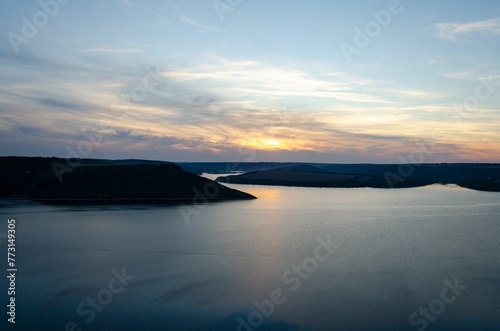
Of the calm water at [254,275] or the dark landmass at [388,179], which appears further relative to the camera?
the dark landmass at [388,179]

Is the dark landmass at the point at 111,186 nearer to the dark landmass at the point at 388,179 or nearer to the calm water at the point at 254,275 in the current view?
the calm water at the point at 254,275

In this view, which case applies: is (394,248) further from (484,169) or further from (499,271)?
(484,169)

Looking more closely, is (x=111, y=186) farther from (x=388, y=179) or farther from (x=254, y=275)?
(x=388, y=179)

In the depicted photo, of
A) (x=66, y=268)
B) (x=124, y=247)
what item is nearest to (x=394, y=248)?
(x=124, y=247)

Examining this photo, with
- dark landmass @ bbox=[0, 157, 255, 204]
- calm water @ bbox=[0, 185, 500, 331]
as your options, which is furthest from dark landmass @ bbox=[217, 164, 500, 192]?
calm water @ bbox=[0, 185, 500, 331]

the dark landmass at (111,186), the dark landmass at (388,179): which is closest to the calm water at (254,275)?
the dark landmass at (111,186)

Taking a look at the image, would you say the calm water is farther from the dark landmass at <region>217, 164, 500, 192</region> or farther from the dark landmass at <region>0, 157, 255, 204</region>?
the dark landmass at <region>217, 164, 500, 192</region>
